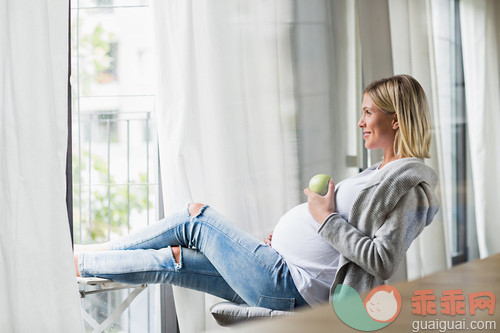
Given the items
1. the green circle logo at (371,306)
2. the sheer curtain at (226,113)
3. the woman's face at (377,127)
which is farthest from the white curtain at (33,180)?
the woman's face at (377,127)

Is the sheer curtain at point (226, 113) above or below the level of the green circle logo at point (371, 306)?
above

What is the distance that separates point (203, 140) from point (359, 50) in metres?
0.63

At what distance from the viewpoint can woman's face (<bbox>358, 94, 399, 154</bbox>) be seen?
4.77 feet

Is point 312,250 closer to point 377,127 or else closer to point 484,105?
point 377,127

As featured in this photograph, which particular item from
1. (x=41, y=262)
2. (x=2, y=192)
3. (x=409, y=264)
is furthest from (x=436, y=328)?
(x=2, y=192)

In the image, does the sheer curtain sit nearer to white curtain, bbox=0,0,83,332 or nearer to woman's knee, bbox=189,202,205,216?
woman's knee, bbox=189,202,205,216

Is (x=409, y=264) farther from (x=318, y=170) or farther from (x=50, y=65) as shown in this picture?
(x=50, y=65)

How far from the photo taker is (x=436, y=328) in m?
1.24

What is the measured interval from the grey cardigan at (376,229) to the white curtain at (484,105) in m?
0.93

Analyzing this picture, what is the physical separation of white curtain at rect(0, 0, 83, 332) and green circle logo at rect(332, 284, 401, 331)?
1.97 ft

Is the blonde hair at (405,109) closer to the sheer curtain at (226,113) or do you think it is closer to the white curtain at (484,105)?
the sheer curtain at (226,113)

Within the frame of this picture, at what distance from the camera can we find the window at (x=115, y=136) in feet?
6.09

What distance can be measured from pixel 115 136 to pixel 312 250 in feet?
3.28

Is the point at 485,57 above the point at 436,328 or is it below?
above
